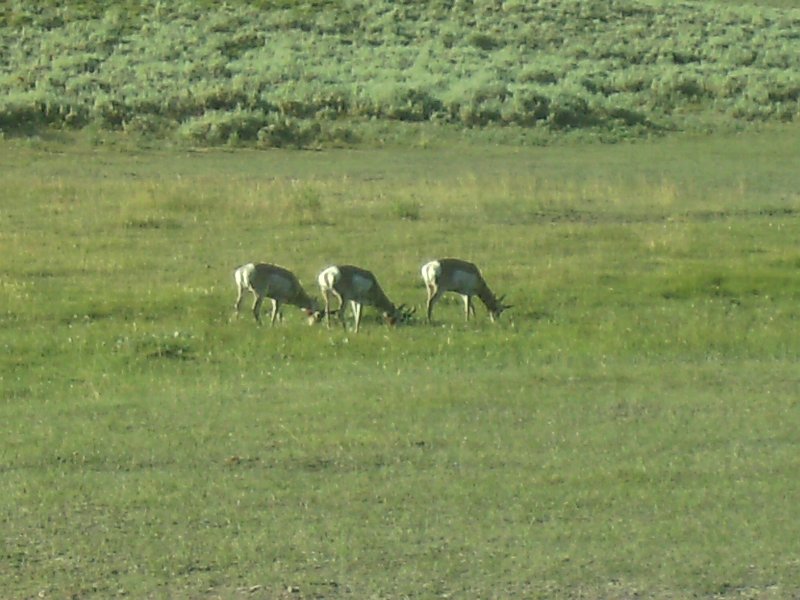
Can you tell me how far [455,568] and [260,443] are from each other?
3.09m

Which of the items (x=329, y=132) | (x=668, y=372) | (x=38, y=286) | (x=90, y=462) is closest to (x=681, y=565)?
(x=90, y=462)

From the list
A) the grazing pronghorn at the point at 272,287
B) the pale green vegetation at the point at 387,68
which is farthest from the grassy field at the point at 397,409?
the pale green vegetation at the point at 387,68

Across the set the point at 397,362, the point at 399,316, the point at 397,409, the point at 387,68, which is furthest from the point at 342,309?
the point at 387,68

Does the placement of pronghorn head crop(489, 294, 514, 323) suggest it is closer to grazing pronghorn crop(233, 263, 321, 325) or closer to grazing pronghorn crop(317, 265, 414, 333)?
grazing pronghorn crop(317, 265, 414, 333)

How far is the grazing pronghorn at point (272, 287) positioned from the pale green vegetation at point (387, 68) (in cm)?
2276

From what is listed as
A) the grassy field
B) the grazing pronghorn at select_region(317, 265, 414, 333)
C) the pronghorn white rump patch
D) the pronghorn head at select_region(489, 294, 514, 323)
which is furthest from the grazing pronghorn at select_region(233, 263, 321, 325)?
the pronghorn head at select_region(489, 294, 514, 323)

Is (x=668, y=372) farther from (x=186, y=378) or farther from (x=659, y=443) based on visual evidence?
(x=186, y=378)

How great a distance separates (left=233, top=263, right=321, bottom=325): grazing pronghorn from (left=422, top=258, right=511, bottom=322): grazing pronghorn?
4.10 feet

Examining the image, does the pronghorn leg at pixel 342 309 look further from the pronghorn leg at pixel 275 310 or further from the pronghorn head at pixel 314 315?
the pronghorn leg at pixel 275 310

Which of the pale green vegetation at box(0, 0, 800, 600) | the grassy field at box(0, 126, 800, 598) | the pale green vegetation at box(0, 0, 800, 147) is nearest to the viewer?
the grassy field at box(0, 126, 800, 598)

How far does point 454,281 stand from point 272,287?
1956 mm

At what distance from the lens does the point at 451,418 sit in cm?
1130

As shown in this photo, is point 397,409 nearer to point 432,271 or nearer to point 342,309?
point 342,309

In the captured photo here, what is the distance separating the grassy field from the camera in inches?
306
